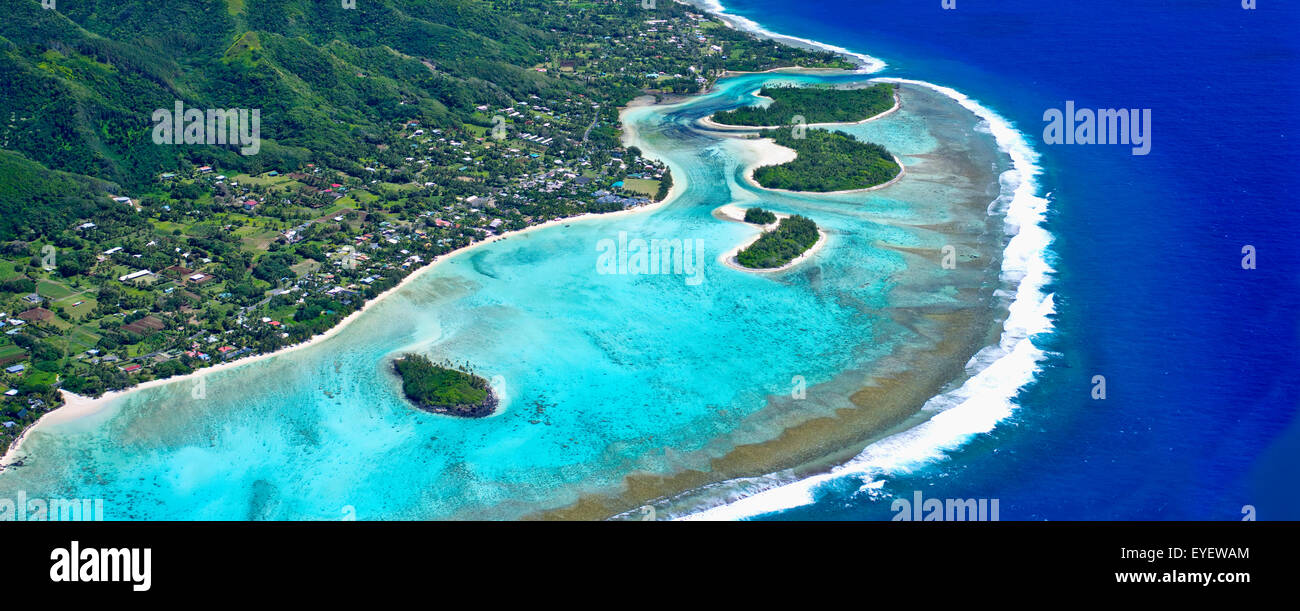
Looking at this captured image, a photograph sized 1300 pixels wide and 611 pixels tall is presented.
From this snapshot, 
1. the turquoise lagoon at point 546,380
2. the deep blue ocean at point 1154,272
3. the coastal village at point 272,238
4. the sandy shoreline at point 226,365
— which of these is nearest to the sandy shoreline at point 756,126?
the coastal village at point 272,238

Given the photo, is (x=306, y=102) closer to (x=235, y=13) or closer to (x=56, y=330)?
(x=235, y=13)

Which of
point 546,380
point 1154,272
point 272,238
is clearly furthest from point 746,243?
point 272,238

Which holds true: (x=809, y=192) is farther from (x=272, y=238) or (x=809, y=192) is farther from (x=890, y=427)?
(x=272, y=238)

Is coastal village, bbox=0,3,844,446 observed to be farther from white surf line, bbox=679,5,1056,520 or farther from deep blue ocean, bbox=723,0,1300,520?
deep blue ocean, bbox=723,0,1300,520

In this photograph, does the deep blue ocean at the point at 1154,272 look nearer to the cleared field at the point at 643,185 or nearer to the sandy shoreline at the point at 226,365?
the cleared field at the point at 643,185

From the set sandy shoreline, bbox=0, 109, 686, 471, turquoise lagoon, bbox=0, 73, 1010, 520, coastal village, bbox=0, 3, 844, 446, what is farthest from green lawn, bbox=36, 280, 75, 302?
turquoise lagoon, bbox=0, 73, 1010, 520

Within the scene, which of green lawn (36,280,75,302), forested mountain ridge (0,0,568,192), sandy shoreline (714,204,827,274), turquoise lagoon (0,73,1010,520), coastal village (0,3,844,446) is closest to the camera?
turquoise lagoon (0,73,1010,520)
